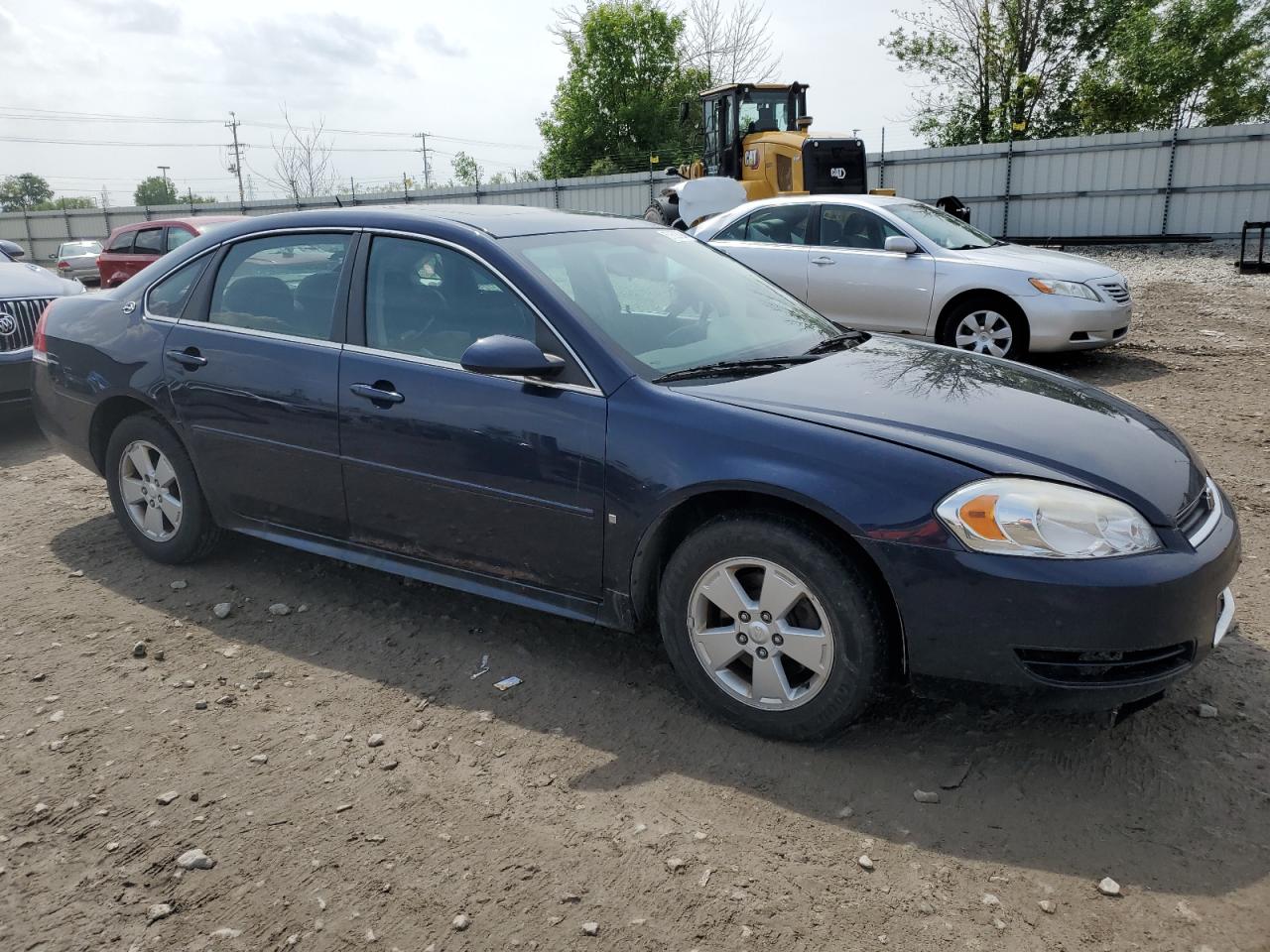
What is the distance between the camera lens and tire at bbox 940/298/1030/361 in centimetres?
873

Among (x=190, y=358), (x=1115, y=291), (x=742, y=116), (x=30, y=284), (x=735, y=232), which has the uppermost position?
(x=742, y=116)

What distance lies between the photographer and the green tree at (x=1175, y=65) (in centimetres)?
3073

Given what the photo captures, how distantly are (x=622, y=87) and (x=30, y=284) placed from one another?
4058 cm

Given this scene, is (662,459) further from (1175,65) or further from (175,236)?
(1175,65)

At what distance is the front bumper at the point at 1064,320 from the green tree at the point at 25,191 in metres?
105

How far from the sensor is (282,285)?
4.19m

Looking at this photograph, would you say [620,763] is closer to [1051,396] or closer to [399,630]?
[399,630]

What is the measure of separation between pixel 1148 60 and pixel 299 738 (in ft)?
114

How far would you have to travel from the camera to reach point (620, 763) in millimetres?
3104

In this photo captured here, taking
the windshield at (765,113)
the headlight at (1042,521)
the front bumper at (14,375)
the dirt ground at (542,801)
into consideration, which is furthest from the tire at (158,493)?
the windshield at (765,113)

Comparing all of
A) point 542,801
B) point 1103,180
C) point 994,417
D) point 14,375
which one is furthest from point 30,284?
point 1103,180

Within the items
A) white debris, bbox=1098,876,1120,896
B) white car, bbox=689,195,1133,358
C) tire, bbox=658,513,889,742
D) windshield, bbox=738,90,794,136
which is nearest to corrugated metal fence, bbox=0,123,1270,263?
windshield, bbox=738,90,794,136

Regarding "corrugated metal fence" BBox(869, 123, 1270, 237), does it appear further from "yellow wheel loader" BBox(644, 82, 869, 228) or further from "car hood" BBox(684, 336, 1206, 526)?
"car hood" BBox(684, 336, 1206, 526)

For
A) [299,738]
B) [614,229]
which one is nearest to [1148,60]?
[614,229]
